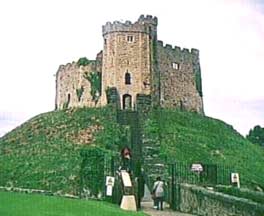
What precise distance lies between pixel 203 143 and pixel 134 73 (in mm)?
9154

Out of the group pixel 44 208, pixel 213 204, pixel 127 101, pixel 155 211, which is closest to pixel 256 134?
pixel 127 101

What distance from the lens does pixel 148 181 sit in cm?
4041

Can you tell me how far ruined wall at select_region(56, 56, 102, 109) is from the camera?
211ft

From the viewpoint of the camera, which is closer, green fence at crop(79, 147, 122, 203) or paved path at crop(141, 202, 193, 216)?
paved path at crop(141, 202, 193, 216)

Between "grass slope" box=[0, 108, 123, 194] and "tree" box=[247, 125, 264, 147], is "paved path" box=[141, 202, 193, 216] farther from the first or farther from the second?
"tree" box=[247, 125, 264, 147]

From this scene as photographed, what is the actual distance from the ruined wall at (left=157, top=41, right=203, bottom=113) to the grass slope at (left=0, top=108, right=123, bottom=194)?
8.60 m

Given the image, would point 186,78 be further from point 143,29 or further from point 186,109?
point 143,29

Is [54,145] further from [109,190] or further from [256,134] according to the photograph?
[256,134]

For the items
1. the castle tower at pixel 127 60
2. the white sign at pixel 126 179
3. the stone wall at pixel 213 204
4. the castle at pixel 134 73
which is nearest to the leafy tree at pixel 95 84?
the castle at pixel 134 73

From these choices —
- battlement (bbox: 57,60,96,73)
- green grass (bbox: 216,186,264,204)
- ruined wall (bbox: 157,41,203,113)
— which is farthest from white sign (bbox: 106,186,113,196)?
battlement (bbox: 57,60,96,73)

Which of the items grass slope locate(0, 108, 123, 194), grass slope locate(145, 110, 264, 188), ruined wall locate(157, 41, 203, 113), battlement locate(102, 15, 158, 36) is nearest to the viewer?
grass slope locate(0, 108, 123, 194)

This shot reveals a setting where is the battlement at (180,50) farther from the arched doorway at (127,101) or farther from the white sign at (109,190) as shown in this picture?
the white sign at (109,190)

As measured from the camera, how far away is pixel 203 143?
5578 centimetres

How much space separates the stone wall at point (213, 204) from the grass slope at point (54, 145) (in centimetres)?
1329
